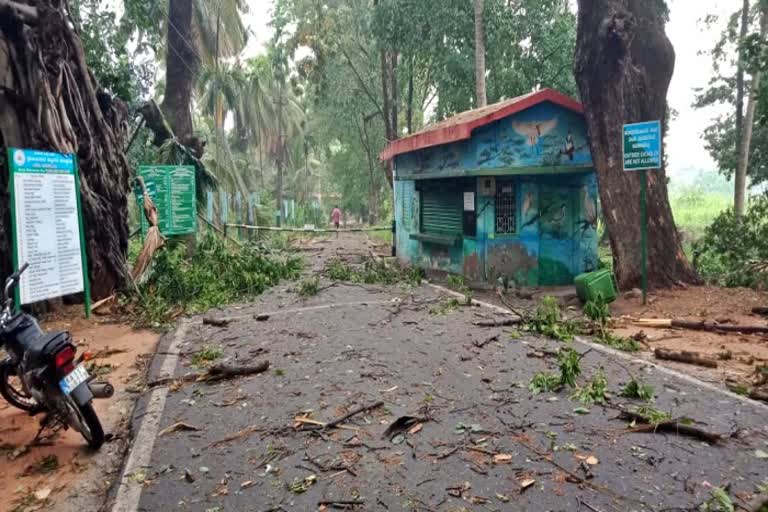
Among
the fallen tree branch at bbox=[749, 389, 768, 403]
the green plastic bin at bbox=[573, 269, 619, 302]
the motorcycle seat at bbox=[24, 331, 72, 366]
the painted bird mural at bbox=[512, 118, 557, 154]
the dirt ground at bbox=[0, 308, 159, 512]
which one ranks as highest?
the painted bird mural at bbox=[512, 118, 557, 154]

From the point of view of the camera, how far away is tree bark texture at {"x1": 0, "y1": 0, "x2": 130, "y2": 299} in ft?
25.1

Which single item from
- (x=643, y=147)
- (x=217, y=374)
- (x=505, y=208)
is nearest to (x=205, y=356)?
(x=217, y=374)

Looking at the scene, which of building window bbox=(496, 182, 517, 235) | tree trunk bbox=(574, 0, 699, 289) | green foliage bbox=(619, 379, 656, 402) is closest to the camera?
green foliage bbox=(619, 379, 656, 402)

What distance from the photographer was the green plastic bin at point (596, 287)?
8586 millimetres

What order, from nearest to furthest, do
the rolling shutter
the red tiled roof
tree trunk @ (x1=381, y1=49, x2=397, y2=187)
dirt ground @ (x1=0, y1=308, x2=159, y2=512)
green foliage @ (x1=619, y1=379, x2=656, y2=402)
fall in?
dirt ground @ (x1=0, y1=308, x2=159, y2=512)
green foliage @ (x1=619, y1=379, x2=656, y2=402)
the red tiled roof
the rolling shutter
tree trunk @ (x1=381, y1=49, x2=397, y2=187)

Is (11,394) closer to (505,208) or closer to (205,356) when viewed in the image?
(205,356)

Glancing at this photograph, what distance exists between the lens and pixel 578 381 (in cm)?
507

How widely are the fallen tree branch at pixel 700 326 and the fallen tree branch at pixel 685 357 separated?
4.71 feet

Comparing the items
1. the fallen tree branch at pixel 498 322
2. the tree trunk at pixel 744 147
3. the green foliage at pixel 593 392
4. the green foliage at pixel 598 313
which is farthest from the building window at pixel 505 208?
the tree trunk at pixel 744 147

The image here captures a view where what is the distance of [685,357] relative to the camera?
577 cm

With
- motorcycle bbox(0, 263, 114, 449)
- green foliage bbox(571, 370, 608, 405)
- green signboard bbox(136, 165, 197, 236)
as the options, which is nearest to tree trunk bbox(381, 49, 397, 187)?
green signboard bbox(136, 165, 197, 236)

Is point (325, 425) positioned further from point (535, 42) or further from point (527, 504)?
point (535, 42)

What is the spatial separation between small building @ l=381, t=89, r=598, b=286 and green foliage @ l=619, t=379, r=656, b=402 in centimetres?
608

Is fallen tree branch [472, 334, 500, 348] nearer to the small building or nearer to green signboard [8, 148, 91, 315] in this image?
the small building
